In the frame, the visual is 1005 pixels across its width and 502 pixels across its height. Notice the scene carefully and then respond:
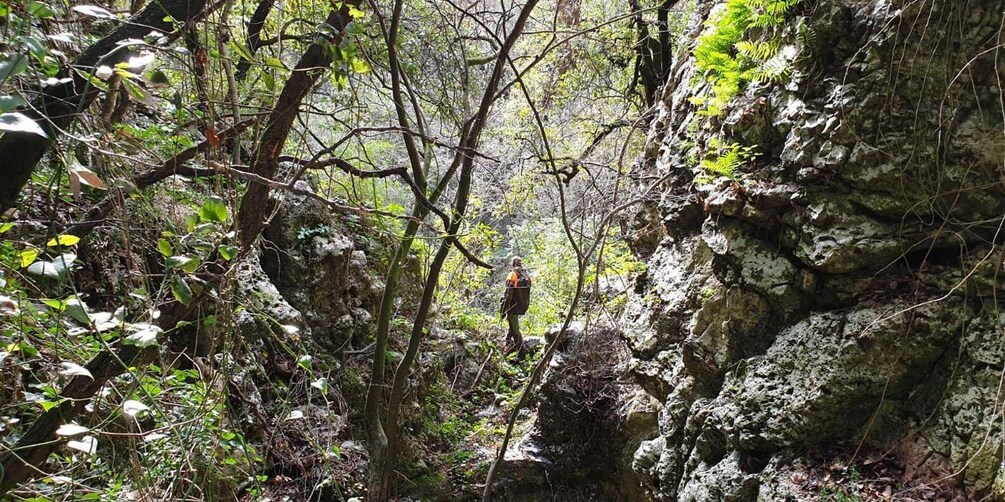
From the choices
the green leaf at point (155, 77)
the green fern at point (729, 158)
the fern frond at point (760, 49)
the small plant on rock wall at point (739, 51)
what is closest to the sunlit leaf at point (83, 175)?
the green leaf at point (155, 77)

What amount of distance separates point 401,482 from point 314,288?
2.03 metres

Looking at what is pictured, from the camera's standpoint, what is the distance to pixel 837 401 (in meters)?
3.12


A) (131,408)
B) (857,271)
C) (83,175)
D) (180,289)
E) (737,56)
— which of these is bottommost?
(131,408)

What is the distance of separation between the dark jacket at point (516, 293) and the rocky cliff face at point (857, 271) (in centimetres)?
432

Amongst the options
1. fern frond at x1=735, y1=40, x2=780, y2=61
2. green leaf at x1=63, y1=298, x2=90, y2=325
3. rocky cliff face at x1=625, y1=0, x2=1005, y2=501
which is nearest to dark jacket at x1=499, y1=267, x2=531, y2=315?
rocky cliff face at x1=625, y1=0, x2=1005, y2=501

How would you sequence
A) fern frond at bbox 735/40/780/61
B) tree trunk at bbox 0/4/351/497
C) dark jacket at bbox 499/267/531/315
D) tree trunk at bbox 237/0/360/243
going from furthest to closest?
1. dark jacket at bbox 499/267/531/315
2. fern frond at bbox 735/40/780/61
3. tree trunk at bbox 237/0/360/243
4. tree trunk at bbox 0/4/351/497

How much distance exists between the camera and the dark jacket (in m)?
8.26

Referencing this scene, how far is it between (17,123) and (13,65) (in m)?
0.11

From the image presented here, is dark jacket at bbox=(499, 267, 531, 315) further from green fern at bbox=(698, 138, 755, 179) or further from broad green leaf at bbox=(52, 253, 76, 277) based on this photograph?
broad green leaf at bbox=(52, 253, 76, 277)

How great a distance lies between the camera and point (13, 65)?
0.95 metres

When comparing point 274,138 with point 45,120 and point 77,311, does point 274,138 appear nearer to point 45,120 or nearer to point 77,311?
point 45,120

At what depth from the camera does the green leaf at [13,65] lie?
939mm

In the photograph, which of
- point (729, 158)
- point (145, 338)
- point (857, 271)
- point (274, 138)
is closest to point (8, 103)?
point (145, 338)

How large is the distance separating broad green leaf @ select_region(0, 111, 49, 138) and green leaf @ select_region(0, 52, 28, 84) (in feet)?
0.21
